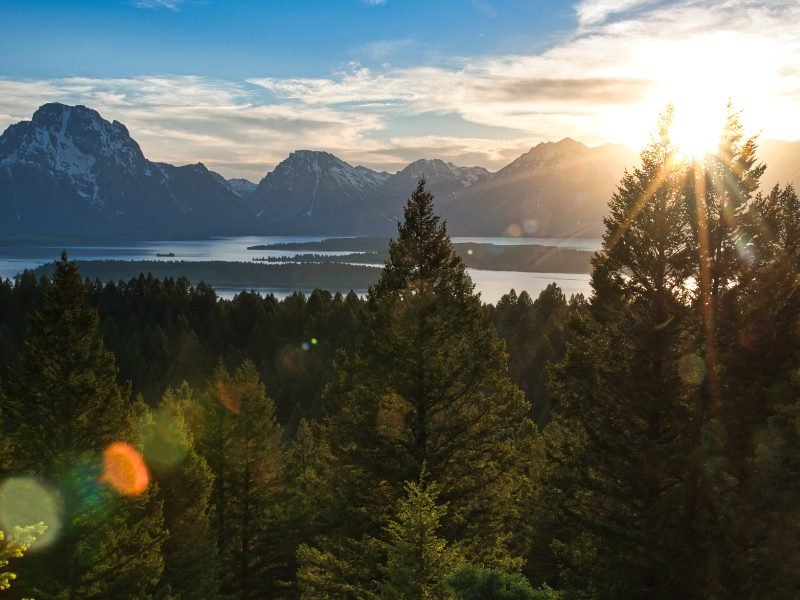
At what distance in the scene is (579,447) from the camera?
16.7 meters

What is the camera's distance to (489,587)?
12023 millimetres

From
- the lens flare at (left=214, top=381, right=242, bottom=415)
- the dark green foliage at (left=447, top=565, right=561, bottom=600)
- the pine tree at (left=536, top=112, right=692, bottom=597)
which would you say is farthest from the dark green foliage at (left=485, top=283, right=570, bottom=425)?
the dark green foliage at (left=447, top=565, right=561, bottom=600)

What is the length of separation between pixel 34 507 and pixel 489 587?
14.6 metres

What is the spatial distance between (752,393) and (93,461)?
18.7 metres

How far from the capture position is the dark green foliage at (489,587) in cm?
1183

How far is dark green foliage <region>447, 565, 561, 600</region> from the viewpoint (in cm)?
1183

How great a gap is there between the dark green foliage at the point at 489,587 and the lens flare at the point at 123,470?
1243cm

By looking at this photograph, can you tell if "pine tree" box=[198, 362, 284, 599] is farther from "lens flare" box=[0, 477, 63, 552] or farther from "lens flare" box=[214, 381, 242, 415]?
"lens flare" box=[0, 477, 63, 552]

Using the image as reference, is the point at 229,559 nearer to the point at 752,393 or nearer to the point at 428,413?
the point at 428,413

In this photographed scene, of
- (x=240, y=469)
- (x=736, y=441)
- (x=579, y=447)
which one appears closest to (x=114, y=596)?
(x=240, y=469)

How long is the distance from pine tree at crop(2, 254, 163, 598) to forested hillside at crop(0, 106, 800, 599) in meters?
0.06

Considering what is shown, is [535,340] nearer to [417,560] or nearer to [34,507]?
[34,507]

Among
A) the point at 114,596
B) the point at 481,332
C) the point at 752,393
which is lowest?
the point at 114,596

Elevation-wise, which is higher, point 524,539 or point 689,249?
point 689,249
